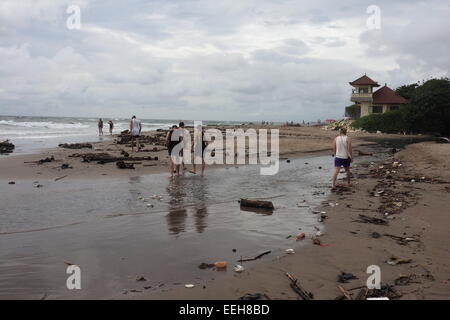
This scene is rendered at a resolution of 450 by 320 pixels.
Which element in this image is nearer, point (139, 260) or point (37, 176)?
point (139, 260)

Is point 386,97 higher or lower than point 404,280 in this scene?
higher

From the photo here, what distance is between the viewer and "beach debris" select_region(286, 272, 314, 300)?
4745mm

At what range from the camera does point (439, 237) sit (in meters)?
7.19

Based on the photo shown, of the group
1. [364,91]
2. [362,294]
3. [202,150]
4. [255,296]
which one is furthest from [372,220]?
[364,91]

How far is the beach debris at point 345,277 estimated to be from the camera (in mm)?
5280

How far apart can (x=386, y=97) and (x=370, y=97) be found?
13.2 feet

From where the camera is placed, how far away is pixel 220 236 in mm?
7449

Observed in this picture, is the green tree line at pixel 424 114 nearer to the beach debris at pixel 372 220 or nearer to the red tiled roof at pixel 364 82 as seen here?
the red tiled roof at pixel 364 82

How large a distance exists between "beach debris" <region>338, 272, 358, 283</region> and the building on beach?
64462 millimetres

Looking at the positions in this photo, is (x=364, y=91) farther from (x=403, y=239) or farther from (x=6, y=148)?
(x=403, y=239)

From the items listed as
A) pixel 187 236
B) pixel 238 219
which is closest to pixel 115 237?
pixel 187 236
